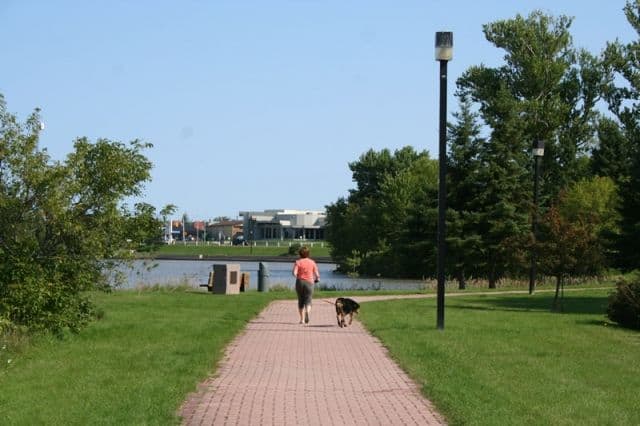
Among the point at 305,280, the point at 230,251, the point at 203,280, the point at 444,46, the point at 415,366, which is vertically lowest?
the point at 415,366

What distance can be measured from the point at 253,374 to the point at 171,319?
7.95 meters

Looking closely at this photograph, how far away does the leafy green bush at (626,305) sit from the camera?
19.3m

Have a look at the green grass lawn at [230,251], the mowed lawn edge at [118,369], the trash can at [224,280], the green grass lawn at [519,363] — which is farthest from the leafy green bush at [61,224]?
the green grass lawn at [230,251]

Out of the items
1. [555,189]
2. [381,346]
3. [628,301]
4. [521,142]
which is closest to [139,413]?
[381,346]

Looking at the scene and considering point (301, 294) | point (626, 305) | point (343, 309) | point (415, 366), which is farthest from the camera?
→ point (626, 305)

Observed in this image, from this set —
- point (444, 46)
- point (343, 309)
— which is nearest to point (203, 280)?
point (343, 309)

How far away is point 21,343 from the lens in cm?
1366

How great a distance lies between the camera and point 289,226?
186m

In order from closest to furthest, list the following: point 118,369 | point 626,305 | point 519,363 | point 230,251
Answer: point 118,369, point 519,363, point 626,305, point 230,251

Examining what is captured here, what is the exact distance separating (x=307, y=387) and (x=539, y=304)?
17.9 meters

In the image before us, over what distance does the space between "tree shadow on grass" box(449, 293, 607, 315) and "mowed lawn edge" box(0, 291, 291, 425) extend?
27.3 feet

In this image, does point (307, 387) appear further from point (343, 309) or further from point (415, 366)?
point (343, 309)

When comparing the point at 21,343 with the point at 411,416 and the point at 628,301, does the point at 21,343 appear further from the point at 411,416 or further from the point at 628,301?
the point at 628,301

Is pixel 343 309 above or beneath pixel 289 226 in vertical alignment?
beneath
